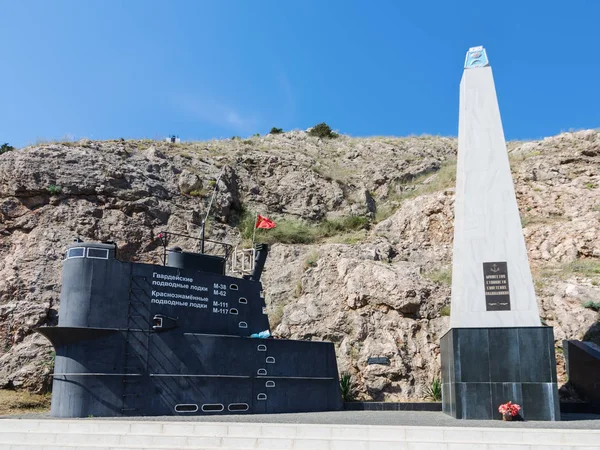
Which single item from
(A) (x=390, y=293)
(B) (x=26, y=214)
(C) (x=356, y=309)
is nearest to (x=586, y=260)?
(A) (x=390, y=293)

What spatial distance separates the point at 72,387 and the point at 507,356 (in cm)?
1159

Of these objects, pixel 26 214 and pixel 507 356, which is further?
pixel 26 214

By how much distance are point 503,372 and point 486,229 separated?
163 inches

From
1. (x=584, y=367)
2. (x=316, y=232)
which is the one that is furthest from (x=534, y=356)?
(x=316, y=232)

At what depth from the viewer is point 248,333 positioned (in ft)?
55.6

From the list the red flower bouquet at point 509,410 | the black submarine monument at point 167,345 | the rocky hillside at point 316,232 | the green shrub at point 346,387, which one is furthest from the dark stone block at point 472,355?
the rocky hillside at point 316,232

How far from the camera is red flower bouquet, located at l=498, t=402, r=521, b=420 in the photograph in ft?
47.4

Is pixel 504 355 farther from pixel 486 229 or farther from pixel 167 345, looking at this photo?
pixel 167 345

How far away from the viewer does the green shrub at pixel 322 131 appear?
47938mm

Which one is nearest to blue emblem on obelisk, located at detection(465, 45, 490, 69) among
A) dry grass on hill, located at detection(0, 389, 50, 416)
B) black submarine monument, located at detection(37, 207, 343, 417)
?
black submarine monument, located at detection(37, 207, 343, 417)

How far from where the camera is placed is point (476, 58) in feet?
59.3

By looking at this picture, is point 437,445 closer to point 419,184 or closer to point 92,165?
point 92,165

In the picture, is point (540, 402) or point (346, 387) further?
point (346, 387)

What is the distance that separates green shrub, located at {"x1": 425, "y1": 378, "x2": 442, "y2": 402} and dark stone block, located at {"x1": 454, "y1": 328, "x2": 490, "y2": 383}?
6.77m
